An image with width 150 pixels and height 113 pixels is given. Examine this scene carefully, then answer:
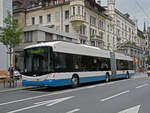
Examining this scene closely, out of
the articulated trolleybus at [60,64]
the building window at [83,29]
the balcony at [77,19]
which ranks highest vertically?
the balcony at [77,19]

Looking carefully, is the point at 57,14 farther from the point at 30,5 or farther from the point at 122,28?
the point at 122,28

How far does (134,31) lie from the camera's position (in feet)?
280

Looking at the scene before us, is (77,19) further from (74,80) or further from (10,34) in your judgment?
(74,80)

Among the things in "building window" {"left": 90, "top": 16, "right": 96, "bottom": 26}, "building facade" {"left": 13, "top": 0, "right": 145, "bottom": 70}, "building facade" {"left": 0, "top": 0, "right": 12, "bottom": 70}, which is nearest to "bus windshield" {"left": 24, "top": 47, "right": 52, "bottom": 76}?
"building facade" {"left": 0, "top": 0, "right": 12, "bottom": 70}

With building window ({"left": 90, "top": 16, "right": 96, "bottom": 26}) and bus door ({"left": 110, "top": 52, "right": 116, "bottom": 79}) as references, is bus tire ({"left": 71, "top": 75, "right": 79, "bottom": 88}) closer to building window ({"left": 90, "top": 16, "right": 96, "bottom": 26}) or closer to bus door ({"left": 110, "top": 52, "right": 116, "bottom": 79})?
bus door ({"left": 110, "top": 52, "right": 116, "bottom": 79})

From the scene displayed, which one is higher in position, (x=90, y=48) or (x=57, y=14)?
(x=57, y=14)

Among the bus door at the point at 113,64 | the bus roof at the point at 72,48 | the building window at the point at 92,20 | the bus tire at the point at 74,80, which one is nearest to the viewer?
the bus roof at the point at 72,48

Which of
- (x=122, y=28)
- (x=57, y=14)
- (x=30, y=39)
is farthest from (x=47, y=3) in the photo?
(x=122, y=28)

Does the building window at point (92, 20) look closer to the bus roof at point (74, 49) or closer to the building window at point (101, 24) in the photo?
the building window at point (101, 24)

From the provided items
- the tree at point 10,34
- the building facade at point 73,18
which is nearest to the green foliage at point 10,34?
the tree at point 10,34

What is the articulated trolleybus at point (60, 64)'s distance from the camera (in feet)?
43.0

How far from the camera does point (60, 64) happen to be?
1370 centimetres

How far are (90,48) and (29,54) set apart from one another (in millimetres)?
5698

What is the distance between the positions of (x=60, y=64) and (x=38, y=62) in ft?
4.47
